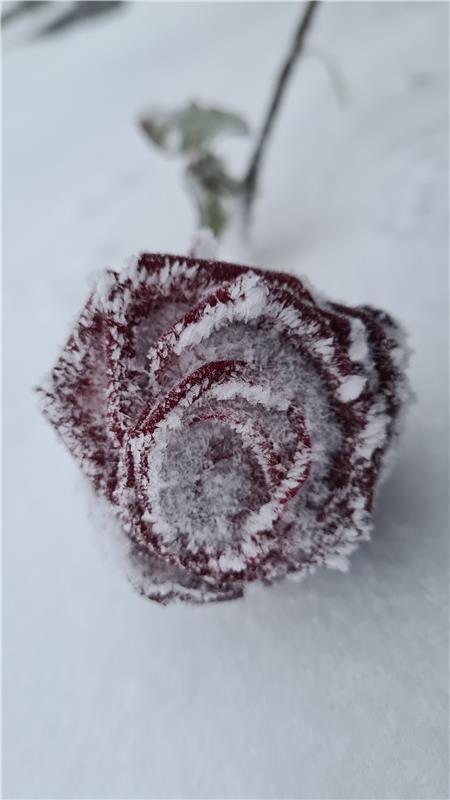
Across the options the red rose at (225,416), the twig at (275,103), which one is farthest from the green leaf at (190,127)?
the red rose at (225,416)

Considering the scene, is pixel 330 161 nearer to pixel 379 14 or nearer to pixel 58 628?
pixel 379 14

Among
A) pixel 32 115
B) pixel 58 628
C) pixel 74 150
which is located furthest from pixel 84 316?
pixel 32 115

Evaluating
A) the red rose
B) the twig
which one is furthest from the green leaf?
the red rose

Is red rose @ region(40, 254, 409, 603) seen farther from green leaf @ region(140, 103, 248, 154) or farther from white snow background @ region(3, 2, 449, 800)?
green leaf @ region(140, 103, 248, 154)

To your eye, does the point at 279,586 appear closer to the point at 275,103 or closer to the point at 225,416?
the point at 225,416

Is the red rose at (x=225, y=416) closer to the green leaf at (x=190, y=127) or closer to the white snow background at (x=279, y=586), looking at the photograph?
the white snow background at (x=279, y=586)
